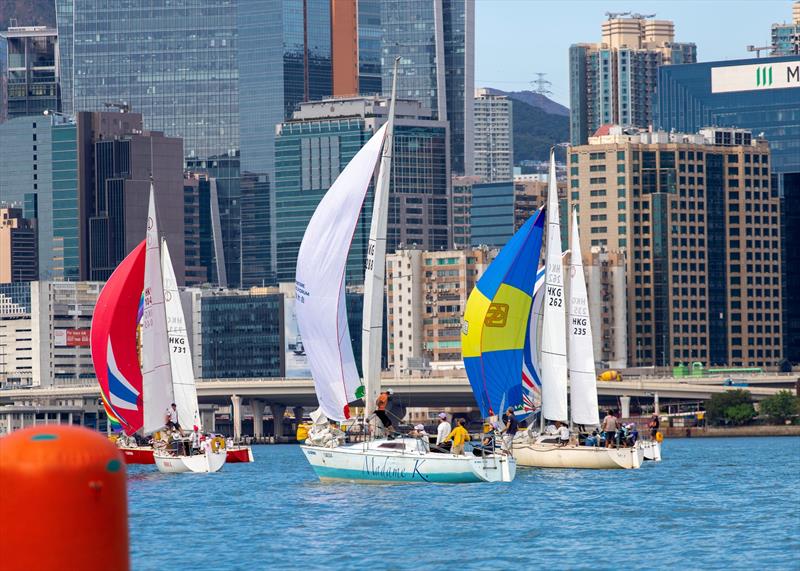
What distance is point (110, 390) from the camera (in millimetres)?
87875

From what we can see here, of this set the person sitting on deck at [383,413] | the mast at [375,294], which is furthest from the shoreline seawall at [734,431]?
the person sitting on deck at [383,413]

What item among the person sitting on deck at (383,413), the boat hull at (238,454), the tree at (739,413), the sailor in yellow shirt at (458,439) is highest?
the person sitting on deck at (383,413)

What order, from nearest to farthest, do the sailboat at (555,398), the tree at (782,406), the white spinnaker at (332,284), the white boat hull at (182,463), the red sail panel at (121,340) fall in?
the white spinnaker at (332,284) → the sailboat at (555,398) → the white boat hull at (182,463) → the red sail panel at (121,340) → the tree at (782,406)

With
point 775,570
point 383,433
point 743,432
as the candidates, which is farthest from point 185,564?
point 743,432

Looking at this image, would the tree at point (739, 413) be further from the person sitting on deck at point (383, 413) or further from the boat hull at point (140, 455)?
the person sitting on deck at point (383, 413)

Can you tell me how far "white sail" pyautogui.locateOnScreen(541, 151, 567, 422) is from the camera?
7724cm

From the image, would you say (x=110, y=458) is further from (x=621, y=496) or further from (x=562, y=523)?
(x=621, y=496)

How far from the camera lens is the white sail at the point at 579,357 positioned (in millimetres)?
80188

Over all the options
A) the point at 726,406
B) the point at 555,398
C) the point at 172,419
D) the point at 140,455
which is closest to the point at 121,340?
the point at 172,419

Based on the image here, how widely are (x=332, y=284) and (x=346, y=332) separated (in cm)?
168

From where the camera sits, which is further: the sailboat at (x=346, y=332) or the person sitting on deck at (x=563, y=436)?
the person sitting on deck at (x=563, y=436)

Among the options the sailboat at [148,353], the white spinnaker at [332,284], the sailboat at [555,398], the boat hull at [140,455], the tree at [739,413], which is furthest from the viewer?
the tree at [739,413]

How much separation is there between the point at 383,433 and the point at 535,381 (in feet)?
69.7

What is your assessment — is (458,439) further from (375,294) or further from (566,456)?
(566,456)
